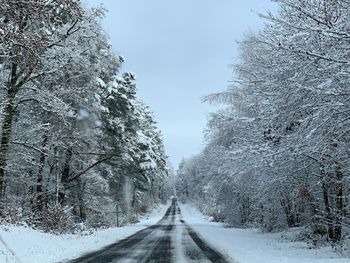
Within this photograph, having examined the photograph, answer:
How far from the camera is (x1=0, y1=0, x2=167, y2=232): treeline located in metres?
16.5

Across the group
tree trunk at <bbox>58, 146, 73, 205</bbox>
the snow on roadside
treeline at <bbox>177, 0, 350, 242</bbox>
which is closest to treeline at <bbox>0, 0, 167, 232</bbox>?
tree trunk at <bbox>58, 146, 73, 205</bbox>

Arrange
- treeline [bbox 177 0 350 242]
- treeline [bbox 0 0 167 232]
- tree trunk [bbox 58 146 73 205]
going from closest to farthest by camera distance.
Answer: treeline [bbox 177 0 350 242] < treeline [bbox 0 0 167 232] < tree trunk [bbox 58 146 73 205]

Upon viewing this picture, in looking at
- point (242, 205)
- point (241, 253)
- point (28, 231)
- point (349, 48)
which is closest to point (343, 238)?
point (241, 253)

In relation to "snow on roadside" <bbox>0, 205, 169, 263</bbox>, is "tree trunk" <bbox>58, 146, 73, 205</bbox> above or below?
above

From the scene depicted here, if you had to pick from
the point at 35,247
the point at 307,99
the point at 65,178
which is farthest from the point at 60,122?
the point at 307,99

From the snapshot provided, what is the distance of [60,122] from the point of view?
1972cm

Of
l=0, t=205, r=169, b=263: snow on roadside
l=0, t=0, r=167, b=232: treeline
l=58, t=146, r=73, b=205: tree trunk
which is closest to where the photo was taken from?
l=0, t=205, r=169, b=263: snow on roadside

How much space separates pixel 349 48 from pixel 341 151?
7.84 feet

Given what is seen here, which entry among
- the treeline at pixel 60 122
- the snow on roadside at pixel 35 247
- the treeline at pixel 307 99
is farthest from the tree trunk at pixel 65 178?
the treeline at pixel 307 99

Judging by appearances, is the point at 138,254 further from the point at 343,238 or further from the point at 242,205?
the point at 242,205

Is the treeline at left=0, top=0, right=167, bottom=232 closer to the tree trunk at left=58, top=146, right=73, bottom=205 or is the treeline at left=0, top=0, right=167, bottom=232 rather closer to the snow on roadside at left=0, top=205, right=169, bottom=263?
the tree trunk at left=58, top=146, right=73, bottom=205

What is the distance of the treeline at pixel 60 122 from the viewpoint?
1648 centimetres

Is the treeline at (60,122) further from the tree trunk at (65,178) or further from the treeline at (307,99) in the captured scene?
the treeline at (307,99)

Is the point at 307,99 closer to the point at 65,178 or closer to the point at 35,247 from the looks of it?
the point at 35,247
